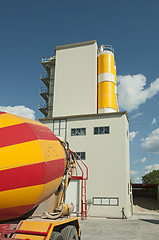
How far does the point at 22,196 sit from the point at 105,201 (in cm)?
2115

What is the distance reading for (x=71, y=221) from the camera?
7.45 meters

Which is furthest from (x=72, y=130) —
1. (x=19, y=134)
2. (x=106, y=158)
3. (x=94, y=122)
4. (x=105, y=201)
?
(x=19, y=134)

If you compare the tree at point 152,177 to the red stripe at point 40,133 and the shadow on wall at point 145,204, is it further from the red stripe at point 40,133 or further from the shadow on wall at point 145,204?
the red stripe at point 40,133

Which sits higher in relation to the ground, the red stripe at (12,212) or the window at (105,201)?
the red stripe at (12,212)

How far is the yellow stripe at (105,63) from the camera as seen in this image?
32.6 metres

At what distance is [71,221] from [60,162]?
2.40m

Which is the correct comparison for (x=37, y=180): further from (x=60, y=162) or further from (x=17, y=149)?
(x=60, y=162)

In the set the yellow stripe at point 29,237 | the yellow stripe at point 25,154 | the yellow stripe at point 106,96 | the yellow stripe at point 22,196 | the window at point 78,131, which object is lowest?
the yellow stripe at point 29,237

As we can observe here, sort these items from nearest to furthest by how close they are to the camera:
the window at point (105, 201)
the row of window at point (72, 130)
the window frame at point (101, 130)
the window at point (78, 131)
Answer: the window at point (105, 201)
the window frame at point (101, 130)
the row of window at point (72, 130)
the window at point (78, 131)

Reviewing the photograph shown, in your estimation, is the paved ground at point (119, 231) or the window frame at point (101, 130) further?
the window frame at point (101, 130)

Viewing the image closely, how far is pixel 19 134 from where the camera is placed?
203 inches

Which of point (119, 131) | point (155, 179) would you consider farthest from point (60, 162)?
point (155, 179)

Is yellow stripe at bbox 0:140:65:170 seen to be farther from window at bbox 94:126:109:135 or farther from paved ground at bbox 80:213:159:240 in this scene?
window at bbox 94:126:109:135

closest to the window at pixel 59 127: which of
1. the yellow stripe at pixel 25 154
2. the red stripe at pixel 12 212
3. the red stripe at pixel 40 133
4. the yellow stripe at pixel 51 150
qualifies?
the yellow stripe at pixel 51 150
